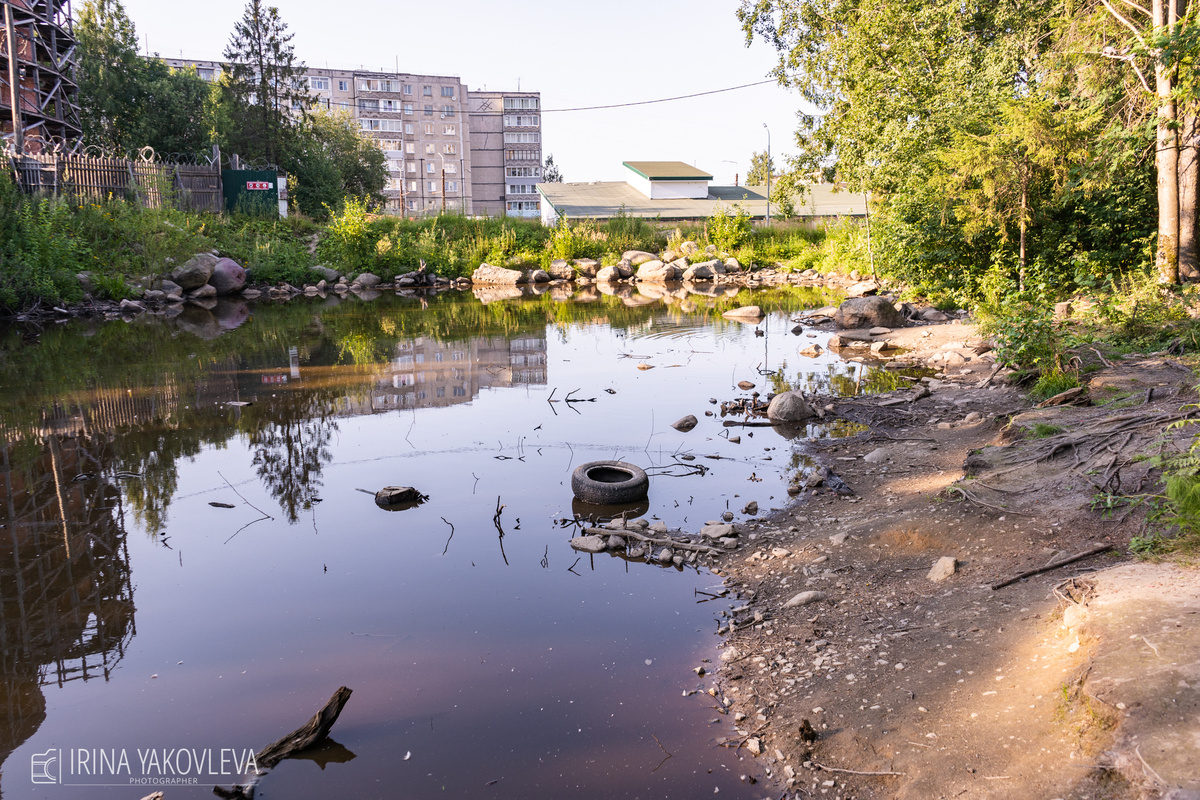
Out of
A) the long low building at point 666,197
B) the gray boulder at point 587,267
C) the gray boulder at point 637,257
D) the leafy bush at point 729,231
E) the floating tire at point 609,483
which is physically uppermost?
the long low building at point 666,197

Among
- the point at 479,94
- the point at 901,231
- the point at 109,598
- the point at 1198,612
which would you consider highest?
the point at 479,94

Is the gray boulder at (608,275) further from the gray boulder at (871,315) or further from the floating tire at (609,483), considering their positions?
the floating tire at (609,483)

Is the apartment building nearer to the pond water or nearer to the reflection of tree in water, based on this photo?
the reflection of tree in water

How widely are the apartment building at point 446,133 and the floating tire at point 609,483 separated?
3211 inches

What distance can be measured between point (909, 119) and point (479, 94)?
79.9 metres

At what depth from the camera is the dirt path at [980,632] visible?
2.99 meters

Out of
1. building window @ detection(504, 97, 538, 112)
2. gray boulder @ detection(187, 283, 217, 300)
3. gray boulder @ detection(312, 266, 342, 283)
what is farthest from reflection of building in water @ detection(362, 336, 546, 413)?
building window @ detection(504, 97, 538, 112)

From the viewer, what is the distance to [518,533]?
6316mm

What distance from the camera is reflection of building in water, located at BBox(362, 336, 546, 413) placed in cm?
1139

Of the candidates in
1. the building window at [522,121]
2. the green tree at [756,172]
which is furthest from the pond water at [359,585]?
the building window at [522,121]

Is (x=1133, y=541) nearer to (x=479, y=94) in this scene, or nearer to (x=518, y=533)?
(x=518, y=533)

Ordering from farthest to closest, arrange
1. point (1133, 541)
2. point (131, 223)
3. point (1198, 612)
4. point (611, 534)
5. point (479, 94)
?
1. point (479, 94)
2. point (131, 223)
3. point (611, 534)
4. point (1133, 541)
5. point (1198, 612)

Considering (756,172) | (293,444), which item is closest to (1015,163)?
(293,444)

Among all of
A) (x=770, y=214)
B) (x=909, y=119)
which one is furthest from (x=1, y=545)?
(x=770, y=214)
